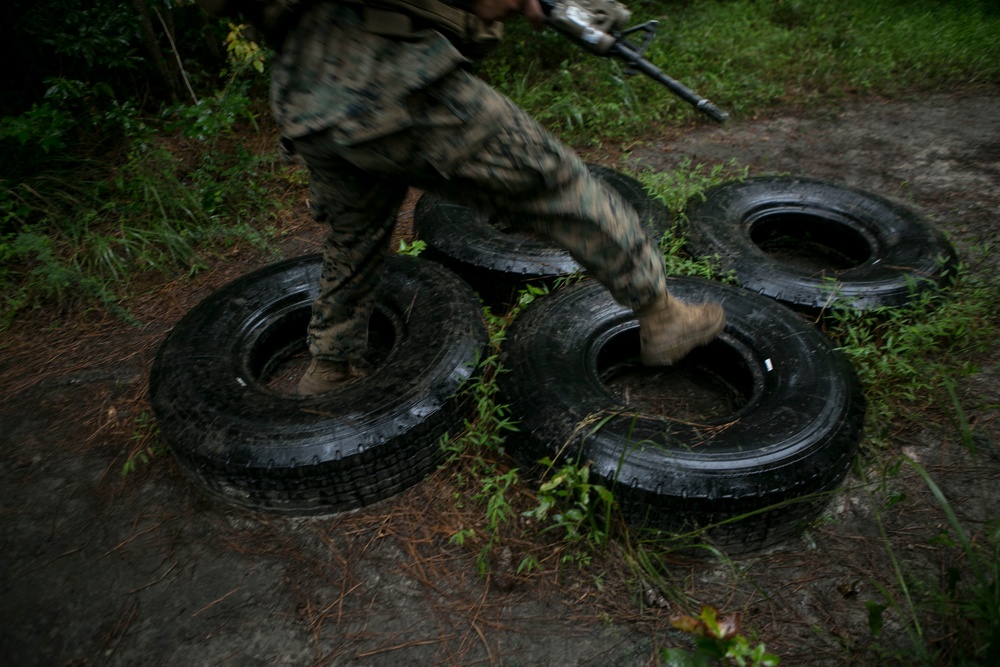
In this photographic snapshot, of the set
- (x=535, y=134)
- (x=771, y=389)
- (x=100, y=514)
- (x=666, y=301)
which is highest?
(x=535, y=134)

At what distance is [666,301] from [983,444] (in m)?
1.42

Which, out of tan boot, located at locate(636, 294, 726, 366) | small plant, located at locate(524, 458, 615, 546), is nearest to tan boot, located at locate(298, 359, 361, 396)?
small plant, located at locate(524, 458, 615, 546)

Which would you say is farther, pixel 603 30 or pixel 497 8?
pixel 603 30

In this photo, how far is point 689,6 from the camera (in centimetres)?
677

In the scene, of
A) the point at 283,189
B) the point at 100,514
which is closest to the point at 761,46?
the point at 283,189

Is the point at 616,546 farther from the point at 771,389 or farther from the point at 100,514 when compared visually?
the point at 100,514

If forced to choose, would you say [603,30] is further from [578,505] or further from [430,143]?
[578,505]

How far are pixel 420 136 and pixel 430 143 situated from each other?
33 mm

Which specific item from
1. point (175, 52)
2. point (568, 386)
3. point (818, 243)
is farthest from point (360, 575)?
point (175, 52)

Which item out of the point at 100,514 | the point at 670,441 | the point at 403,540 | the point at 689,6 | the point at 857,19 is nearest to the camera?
the point at 670,441

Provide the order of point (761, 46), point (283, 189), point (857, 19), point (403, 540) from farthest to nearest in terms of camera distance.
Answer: point (857, 19)
point (761, 46)
point (283, 189)
point (403, 540)

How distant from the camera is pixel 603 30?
8.68 ft

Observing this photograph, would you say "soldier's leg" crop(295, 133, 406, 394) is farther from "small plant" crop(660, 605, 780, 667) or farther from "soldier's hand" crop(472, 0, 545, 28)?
"small plant" crop(660, 605, 780, 667)

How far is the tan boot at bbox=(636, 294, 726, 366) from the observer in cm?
223
